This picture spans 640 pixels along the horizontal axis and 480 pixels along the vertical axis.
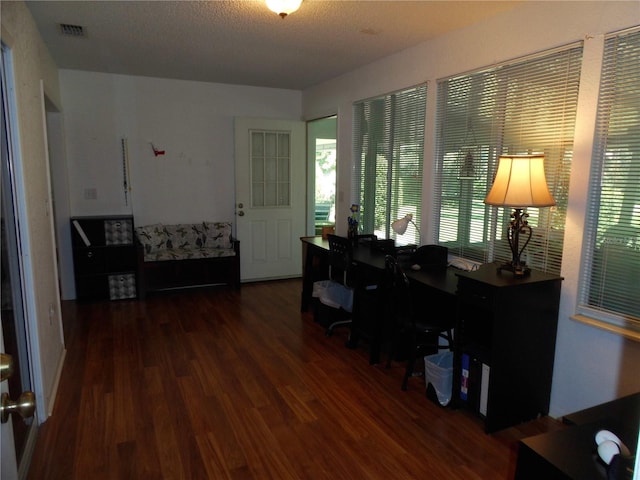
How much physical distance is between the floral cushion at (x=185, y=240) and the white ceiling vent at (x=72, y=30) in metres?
2.19

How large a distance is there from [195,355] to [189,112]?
3.15 meters

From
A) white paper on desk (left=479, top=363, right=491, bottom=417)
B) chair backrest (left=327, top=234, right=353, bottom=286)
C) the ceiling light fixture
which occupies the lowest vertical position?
white paper on desk (left=479, top=363, right=491, bottom=417)

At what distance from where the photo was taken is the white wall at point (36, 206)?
236cm

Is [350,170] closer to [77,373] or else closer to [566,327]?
[566,327]

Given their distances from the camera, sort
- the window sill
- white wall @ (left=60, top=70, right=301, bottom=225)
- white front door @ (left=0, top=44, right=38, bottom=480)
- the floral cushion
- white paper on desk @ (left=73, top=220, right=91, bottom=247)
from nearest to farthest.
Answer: white front door @ (left=0, top=44, right=38, bottom=480) < the window sill < white paper on desk @ (left=73, top=220, right=91, bottom=247) < white wall @ (left=60, top=70, right=301, bottom=225) < the floral cushion

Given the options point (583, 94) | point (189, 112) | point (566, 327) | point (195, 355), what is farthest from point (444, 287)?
point (189, 112)

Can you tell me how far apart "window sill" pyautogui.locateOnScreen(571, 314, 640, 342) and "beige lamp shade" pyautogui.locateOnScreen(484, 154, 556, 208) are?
0.67m

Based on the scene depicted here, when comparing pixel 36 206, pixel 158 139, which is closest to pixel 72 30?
pixel 36 206

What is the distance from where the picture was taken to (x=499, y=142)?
2.91 m

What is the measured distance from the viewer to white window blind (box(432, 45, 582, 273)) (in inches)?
98.9

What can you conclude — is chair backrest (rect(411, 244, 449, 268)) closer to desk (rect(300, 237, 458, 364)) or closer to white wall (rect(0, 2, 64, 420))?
desk (rect(300, 237, 458, 364))

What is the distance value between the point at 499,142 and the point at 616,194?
85 centimetres

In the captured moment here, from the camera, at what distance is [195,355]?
3.37 meters

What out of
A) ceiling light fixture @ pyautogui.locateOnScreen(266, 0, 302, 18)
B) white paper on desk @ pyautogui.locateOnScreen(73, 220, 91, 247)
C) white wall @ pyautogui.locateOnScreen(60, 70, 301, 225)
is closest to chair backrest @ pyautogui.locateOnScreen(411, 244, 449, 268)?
ceiling light fixture @ pyautogui.locateOnScreen(266, 0, 302, 18)
